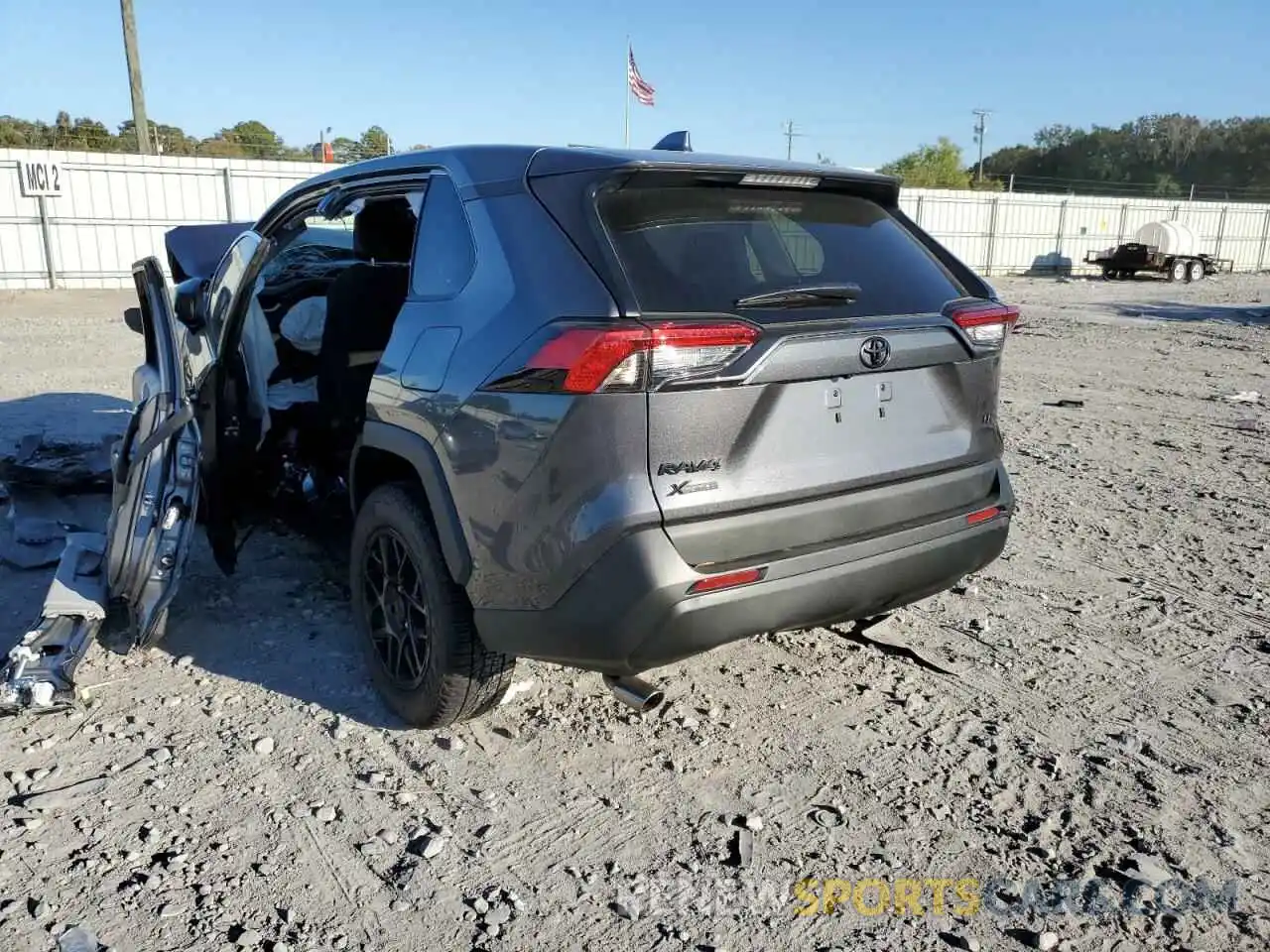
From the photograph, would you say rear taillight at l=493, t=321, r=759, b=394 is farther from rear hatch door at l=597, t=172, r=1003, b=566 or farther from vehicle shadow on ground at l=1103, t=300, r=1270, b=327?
vehicle shadow on ground at l=1103, t=300, r=1270, b=327

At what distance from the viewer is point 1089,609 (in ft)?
13.8

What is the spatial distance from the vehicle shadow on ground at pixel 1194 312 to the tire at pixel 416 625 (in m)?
17.9

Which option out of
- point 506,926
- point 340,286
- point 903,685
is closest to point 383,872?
point 506,926

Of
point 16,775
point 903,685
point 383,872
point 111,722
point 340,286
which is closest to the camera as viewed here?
point 383,872

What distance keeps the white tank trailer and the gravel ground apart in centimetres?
3229

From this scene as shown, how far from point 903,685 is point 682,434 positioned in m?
1.68

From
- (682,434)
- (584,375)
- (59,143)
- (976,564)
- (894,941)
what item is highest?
(59,143)

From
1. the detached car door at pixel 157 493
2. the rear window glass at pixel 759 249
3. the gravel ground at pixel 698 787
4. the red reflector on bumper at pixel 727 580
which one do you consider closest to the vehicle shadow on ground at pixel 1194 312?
the gravel ground at pixel 698 787

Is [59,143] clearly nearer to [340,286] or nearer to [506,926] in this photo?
[340,286]

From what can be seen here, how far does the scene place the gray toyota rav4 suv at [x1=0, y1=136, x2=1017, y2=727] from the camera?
244 cm

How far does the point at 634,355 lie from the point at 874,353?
75 cm

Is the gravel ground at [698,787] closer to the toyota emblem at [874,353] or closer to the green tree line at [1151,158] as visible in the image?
the toyota emblem at [874,353]

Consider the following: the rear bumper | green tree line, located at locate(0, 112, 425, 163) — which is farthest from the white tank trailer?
the rear bumper

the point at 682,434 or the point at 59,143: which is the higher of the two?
the point at 59,143
